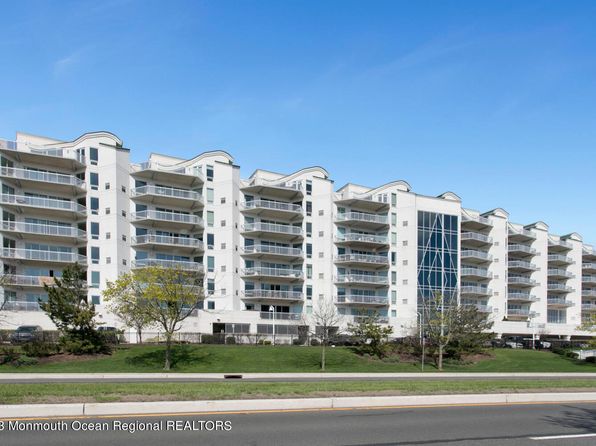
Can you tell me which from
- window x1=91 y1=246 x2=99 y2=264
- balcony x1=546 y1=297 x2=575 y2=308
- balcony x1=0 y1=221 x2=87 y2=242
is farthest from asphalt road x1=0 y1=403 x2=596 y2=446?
balcony x1=546 y1=297 x2=575 y2=308

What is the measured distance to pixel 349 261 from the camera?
221 ft

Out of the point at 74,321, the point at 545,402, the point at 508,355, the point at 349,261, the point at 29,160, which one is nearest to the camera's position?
the point at 545,402

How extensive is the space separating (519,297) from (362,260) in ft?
99.7

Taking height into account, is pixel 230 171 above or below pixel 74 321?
above

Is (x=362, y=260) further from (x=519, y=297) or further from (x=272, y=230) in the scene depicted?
(x=519, y=297)

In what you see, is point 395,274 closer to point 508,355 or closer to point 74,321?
point 508,355

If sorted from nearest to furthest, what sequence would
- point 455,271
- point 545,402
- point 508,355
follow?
point 545,402, point 508,355, point 455,271

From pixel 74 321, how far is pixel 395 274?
43.5 metres

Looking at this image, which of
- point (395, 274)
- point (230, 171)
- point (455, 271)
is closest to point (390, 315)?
point (395, 274)

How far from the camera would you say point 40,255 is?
52.8m

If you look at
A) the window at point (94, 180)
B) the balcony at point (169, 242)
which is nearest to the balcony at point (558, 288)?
the balcony at point (169, 242)

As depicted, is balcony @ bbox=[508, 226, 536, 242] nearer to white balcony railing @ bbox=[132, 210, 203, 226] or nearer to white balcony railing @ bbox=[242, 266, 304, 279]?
white balcony railing @ bbox=[242, 266, 304, 279]

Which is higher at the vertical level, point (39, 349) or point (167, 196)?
point (167, 196)

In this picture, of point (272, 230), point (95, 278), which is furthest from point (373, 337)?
point (95, 278)
